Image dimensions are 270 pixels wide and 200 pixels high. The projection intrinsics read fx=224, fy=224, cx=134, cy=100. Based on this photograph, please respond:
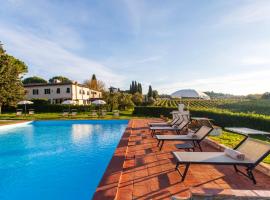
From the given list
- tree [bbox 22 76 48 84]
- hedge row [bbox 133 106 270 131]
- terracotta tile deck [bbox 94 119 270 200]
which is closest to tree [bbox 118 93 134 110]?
hedge row [bbox 133 106 270 131]

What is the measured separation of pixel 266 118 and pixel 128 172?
10.6 meters

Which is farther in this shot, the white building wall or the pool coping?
the white building wall

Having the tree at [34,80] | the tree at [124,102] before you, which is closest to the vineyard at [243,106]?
the tree at [124,102]

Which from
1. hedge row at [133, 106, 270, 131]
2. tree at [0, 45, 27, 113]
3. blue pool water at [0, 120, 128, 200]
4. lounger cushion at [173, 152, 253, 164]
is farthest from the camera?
tree at [0, 45, 27, 113]

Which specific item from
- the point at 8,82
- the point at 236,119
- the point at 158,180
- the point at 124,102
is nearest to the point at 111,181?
the point at 158,180

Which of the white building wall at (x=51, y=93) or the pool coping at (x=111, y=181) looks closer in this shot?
the pool coping at (x=111, y=181)

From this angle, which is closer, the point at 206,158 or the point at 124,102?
the point at 206,158

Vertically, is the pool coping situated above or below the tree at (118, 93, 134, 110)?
below

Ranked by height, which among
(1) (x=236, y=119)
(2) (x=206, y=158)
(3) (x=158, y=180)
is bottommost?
(3) (x=158, y=180)

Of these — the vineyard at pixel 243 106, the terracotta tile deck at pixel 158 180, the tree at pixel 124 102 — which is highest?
the tree at pixel 124 102

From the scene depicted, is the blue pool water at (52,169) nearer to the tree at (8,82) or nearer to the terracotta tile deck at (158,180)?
the terracotta tile deck at (158,180)

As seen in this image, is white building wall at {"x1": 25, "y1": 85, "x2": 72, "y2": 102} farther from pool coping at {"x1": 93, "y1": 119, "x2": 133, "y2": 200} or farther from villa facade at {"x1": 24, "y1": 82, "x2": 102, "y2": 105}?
pool coping at {"x1": 93, "y1": 119, "x2": 133, "y2": 200}

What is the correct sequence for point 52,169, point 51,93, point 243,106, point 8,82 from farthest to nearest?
point 51,93 < point 243,106 < point 8,82 < point 52,169

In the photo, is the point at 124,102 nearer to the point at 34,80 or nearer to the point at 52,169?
the point at 52,169
